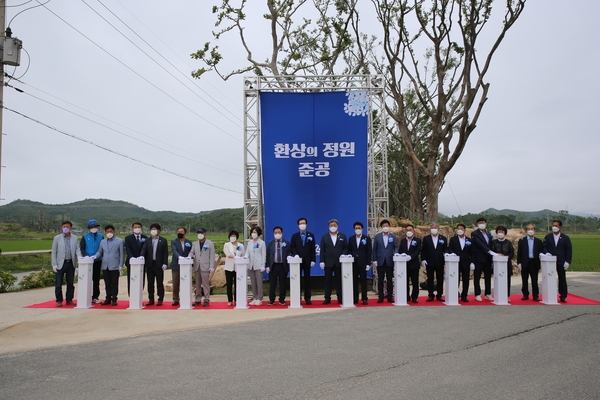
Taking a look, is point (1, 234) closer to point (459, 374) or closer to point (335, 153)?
point (335, 153)

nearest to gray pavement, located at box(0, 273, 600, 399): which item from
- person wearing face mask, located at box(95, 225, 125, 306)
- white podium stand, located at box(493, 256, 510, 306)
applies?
white podium stand, located at box(493, 256, 510, 306)

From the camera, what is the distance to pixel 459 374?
473 cm

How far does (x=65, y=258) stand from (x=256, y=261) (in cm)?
382

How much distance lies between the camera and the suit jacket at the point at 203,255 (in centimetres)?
959

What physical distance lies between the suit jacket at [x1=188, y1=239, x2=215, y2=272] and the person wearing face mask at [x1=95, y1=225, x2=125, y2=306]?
1.42m

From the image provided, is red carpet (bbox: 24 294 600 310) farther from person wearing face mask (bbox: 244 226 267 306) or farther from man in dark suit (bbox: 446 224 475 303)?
man in dark suit (bbox: 446 224 475 303)

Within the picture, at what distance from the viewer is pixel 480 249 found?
985 centimetres

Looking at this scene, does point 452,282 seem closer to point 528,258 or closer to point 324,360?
point 528,258

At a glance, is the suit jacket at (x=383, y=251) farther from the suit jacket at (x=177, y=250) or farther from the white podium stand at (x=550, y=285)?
the suit jacket at (x=177, y=250)

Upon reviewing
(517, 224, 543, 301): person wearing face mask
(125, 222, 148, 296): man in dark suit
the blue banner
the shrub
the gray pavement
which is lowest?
the gray pavement

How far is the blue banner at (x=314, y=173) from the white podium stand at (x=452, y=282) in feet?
7.73

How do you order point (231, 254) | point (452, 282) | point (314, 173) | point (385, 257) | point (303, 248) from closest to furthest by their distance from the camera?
point (452, 282) < point (231, 254) < point (385, 257) < point (303, 248) < point (314, 173)

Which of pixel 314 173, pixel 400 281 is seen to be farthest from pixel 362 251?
pixel 314 173

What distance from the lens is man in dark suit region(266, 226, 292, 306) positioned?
31.6ft
